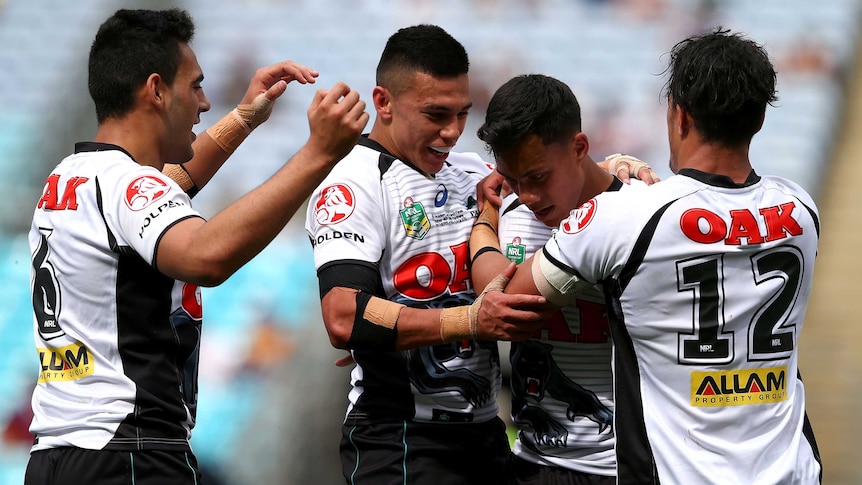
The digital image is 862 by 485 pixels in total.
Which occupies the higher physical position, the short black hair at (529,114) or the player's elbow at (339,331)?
the short black hair at (529,114)

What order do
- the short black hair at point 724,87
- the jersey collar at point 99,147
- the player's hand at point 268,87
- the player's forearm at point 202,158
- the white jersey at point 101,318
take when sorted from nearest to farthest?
the short black hair at point 724,87, the white jersey at point 101,318, the jersey collar at point 99,147, the player's hand at point 268,87, the player's forearm at point 202,158

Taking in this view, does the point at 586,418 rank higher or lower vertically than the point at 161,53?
lower

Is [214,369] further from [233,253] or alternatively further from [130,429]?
[233,253]

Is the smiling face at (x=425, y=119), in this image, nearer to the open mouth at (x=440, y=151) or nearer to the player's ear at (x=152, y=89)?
the open mouth at (x=440, y=151)

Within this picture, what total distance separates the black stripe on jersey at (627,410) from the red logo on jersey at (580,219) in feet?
0.59

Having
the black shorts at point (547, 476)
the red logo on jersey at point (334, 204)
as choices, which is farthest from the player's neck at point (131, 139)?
the black shorts at point (547, 476)

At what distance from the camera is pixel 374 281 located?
315cm

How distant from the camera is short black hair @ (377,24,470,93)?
350 centimetres

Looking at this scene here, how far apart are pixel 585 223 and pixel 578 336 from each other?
0.66 m

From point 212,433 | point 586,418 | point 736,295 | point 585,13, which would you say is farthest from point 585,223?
point 585,13

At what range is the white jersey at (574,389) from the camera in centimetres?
311

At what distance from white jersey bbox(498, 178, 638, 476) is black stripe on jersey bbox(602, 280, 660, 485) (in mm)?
406

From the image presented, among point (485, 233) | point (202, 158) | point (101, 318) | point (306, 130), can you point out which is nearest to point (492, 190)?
point (485, 233)

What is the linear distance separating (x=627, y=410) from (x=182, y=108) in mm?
1688
